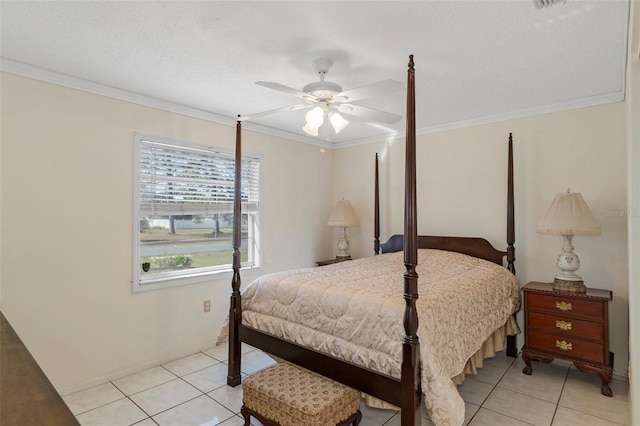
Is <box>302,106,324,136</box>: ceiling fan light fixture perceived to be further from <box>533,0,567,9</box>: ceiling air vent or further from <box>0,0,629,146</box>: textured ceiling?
<box>533,0,567,9</box>: ceiling air vent

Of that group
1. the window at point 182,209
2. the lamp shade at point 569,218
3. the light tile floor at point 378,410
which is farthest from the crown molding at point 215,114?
the light tile floor at point 378,410

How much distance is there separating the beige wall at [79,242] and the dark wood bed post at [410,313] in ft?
7.76

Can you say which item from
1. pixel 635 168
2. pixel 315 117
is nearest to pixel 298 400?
pixel 315 117

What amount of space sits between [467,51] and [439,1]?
62 cm

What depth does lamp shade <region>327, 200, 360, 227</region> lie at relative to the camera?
14.2 feet

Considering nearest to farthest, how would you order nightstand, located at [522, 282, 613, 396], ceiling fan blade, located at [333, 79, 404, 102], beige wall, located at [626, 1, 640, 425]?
beige wall, located at [626, 1, 640, 425]
ceiling fan blade, located at [333, 79, 404, 102]
nightstand, located at [522, 282, 613, 396]

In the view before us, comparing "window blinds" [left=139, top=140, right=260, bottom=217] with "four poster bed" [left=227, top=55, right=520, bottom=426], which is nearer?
A: "four poster bed" [left=227, top=55, right=520, bottom=426]

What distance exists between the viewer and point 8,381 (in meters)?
Result: 0.85

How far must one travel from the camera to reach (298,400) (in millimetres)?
1833

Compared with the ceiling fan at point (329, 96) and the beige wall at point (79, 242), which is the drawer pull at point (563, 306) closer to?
the ceiling fan at point (329, 96)

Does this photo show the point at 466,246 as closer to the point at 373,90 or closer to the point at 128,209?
the point at 373,90

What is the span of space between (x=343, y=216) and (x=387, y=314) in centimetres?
248

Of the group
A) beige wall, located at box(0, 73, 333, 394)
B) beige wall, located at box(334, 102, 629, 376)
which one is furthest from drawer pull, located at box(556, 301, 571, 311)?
beige wall, located at box(0, 73, 333, 394)

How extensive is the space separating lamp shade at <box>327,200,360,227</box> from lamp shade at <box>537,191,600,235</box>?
2.07 meters
